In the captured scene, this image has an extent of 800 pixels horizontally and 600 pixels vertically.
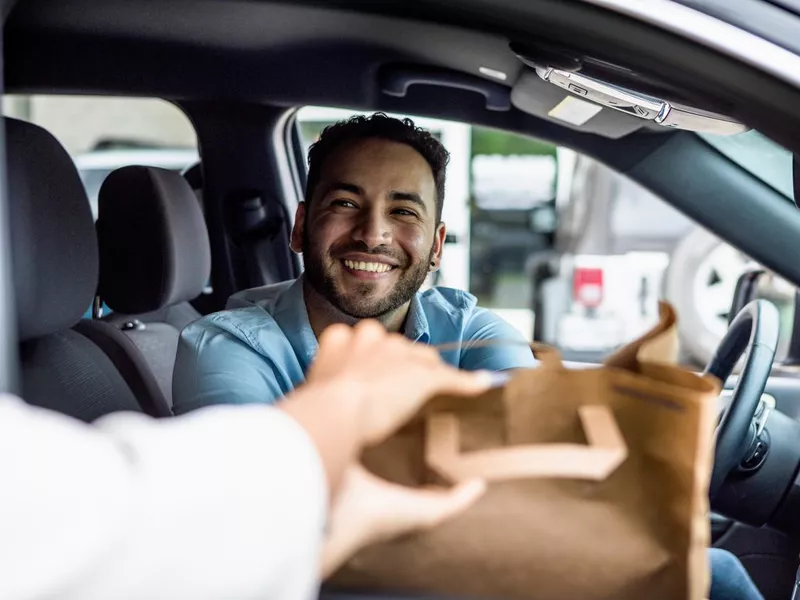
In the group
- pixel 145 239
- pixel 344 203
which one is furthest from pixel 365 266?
pixel 145 239

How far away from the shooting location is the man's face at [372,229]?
1.75m

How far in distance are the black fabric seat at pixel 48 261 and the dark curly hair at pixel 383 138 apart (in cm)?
42

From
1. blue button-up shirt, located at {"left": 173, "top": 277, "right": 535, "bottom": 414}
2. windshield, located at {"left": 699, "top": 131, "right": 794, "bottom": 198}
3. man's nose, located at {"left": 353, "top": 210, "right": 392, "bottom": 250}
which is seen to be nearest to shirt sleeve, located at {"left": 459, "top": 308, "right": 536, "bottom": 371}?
blue button-up shirt, located at {"left": 173, "top": 277, "right": 535, "bottom": 414}

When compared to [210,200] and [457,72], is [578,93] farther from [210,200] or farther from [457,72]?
[210,200]

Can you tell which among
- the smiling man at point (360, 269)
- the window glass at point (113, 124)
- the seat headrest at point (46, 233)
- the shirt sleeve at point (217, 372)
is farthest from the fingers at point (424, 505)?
the window glass at point (113, 124)

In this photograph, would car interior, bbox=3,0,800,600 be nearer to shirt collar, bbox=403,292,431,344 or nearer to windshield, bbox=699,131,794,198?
windshield, bbox=699,131,794,198

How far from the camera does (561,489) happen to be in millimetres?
885

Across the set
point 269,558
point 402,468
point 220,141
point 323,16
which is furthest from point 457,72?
point 269,558

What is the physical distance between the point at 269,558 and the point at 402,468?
20cm

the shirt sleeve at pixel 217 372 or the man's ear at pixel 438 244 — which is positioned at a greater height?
the man's ear at pixel 438 244

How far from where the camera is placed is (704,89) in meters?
1.12

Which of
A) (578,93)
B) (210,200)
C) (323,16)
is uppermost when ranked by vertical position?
(323,16)

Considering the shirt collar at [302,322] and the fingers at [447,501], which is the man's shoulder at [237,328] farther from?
the fingers at [447,501]

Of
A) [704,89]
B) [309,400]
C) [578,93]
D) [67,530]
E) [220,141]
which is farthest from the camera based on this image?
[220,141]
